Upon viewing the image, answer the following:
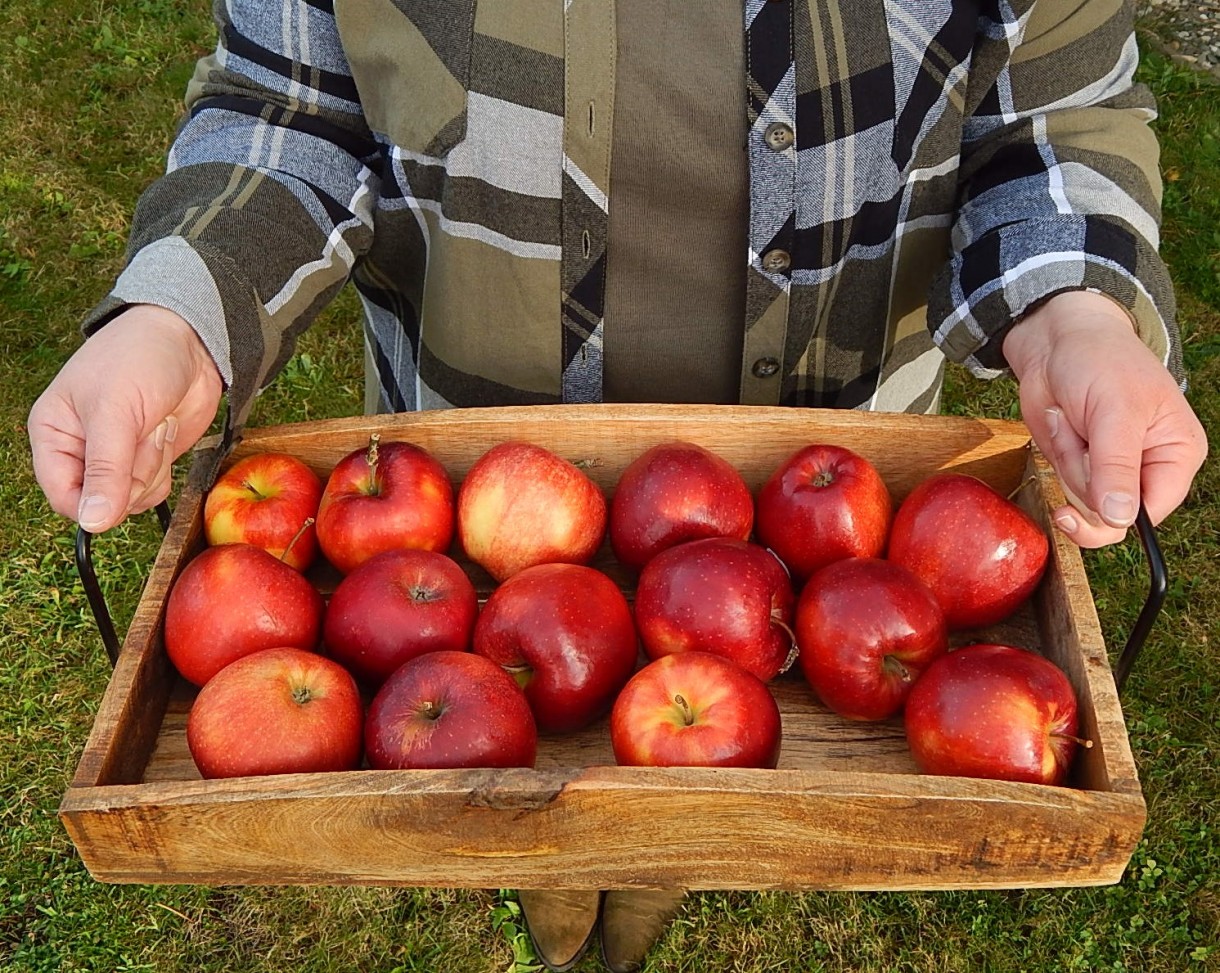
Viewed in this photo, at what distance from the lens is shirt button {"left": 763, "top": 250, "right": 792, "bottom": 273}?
161 cm

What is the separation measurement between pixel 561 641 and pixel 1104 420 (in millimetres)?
654

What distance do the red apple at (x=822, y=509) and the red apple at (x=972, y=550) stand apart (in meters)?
0.05

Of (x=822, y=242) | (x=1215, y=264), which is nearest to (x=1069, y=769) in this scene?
(x=822, y=242)

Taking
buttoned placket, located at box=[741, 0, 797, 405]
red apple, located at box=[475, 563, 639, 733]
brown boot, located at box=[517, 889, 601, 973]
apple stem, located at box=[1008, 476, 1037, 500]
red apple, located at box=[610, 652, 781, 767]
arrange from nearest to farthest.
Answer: red apple, located at box=[610, 652, 781, 767], red apple, located at box=[475, 563, 639, 733], buttoned placket, located at box=[741, 0, 797, 405], apple stem, located at box=[1008, 476, 1037, 500], brown boot, located at box=[517, 889, 601, 973]

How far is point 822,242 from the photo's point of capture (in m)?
1.62

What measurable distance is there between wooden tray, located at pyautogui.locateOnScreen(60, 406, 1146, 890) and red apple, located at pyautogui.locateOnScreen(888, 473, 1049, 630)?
0.08 m

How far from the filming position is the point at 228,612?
138 centimetres

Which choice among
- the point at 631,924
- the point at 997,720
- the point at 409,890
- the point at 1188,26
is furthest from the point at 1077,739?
the point at 1188,26

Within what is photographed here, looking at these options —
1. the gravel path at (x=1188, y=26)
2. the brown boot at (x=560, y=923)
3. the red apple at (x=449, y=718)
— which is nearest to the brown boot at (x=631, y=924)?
the brown boot at (x=560, y=923)

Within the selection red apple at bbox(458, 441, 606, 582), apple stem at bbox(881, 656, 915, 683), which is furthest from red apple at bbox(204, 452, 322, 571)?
apple stem at bbox(881, 656, 915, 683)

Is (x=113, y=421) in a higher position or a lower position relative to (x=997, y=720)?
higher

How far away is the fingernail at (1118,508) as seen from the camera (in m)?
1.22

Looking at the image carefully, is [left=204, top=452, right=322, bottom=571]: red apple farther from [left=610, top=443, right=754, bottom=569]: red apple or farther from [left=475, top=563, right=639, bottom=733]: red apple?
[left=610, top=443, right=754, bottom=569]: red apple

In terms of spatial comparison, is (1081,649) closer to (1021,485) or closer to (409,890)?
(1021,485)
